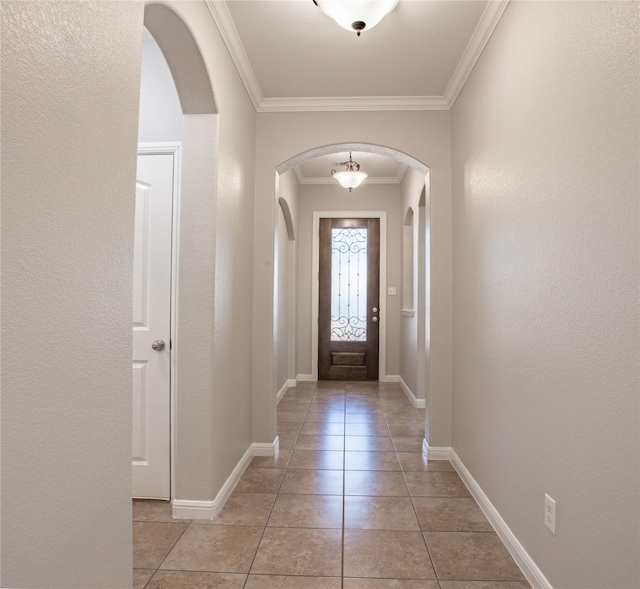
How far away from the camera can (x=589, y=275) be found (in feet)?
4.58

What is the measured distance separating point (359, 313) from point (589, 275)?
194 inches

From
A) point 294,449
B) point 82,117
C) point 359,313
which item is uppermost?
point 82,117

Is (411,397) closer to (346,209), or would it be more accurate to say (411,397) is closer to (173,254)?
(346,209)

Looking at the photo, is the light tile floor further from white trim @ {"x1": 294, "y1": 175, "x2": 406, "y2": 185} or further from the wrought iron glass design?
white trim @ {"x1": 294, "y1": 175, "x2": 406, "y2": 185}

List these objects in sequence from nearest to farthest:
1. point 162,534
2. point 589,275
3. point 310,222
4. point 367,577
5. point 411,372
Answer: point 589,275, point 367,577, point 162,534, point 411,372, point 310,222

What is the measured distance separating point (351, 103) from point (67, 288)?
277 cm

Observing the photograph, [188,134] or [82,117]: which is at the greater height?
[188,134]

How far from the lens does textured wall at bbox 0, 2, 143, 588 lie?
88cm

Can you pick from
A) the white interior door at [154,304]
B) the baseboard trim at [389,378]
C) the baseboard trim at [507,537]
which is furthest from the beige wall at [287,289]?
the baseboard trim at [507,537]

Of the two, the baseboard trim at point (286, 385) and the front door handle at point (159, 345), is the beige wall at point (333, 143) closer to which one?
the front door handle at point (159, 345)

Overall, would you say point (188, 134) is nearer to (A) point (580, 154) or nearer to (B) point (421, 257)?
(A) point (580, 154)

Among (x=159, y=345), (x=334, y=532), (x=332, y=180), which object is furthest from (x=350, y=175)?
(x=334, y=532)

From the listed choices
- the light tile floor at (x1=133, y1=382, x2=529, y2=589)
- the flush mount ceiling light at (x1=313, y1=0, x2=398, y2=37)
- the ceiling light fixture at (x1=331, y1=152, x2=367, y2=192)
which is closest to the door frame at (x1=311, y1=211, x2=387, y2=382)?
the ceiling light fixture at (x1=331, y1=152, x2=367, y2=192)

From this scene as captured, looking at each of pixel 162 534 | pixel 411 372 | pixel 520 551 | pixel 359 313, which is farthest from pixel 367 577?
pixel 359 313
